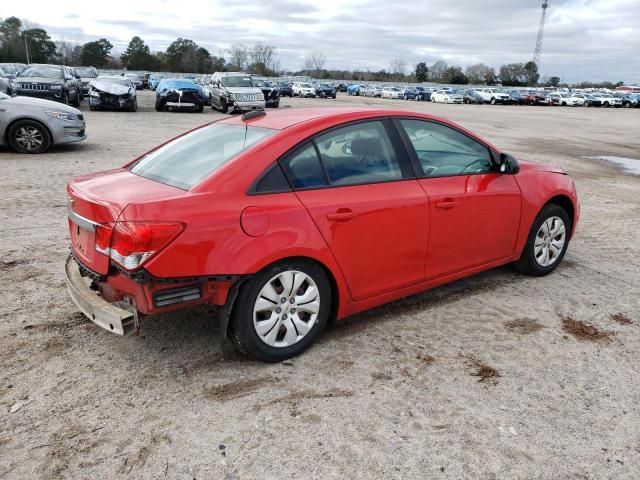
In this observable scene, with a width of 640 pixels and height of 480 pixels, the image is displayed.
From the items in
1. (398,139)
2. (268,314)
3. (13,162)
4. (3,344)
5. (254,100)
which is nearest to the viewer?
(268,314)

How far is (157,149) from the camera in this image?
424 centimetres

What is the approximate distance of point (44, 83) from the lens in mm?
17797

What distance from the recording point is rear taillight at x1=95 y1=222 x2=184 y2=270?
2947 mm

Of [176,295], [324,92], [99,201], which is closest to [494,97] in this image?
[324,92]

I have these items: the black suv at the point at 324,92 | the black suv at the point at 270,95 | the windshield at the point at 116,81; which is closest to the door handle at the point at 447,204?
the windshield at the point at 116,81

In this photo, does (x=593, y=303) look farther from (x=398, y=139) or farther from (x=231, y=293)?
(x=231, y=293)

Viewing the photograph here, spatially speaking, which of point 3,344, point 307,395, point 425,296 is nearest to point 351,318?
point 425,296

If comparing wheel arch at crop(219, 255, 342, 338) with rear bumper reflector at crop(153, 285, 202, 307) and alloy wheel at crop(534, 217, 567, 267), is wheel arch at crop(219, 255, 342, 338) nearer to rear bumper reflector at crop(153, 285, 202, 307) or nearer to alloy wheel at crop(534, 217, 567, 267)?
rear bumper reflector at crop(153, 285, 202, 307)

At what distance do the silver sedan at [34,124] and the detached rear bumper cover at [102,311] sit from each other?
9.10m

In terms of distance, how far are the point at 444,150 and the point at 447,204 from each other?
1.69 feet

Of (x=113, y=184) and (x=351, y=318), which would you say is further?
(x=351, y=318)

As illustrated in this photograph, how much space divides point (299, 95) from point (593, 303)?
48434 mm

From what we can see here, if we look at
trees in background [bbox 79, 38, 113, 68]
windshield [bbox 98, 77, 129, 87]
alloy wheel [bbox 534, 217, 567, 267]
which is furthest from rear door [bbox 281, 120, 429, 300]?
trees in background [bbox 79, 38, 113, 68]

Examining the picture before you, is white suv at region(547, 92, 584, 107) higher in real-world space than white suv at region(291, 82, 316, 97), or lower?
higher
